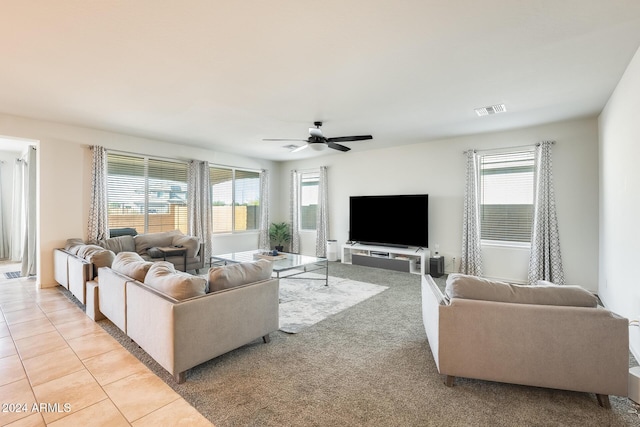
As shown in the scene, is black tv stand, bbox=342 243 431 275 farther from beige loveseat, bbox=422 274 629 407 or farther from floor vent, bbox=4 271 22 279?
floor vent, bbox=4 271 22 279

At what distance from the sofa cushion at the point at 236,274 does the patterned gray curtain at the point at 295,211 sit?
5.18 meters

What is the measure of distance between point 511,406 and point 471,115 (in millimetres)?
3718

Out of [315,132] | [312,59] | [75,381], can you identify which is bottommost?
[75,381]

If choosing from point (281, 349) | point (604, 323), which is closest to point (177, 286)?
point (281, 349)

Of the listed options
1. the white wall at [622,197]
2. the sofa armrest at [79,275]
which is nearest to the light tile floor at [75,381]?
the sofa armrest at [79,275]

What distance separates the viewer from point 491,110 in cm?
403

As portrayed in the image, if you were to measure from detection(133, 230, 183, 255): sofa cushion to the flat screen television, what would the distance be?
12.5 ft

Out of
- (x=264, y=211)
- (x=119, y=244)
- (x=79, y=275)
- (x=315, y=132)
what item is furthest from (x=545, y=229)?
→ (x=119, y=244)

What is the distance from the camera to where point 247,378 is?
86.2 inches

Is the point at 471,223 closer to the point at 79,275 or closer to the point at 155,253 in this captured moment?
the point at 155,253

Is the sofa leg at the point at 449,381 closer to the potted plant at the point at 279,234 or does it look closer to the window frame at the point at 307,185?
the window frame at the point at 307,185

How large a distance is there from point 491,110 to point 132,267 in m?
4.78

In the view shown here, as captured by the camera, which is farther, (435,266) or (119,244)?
(435,266)

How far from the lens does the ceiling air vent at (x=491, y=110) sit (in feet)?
12.7
